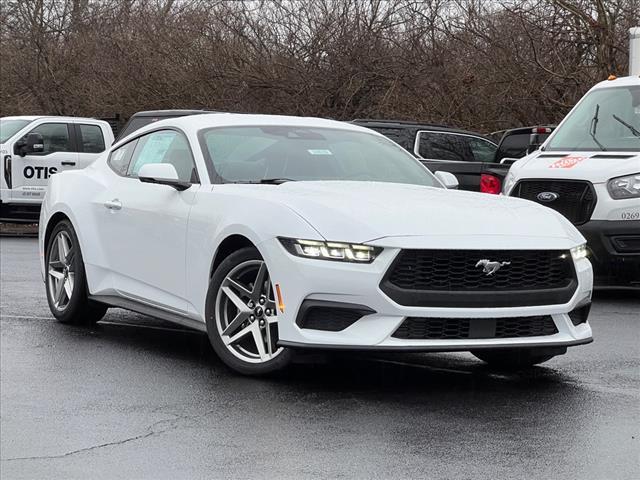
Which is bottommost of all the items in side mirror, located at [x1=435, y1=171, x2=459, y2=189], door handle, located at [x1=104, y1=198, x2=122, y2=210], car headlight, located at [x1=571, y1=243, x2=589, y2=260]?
car headlight, located at [x1=571, y1=243, x2=589, y2=260]

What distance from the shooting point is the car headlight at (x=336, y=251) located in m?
6.67

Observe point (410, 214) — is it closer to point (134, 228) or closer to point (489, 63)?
point (134, 228)

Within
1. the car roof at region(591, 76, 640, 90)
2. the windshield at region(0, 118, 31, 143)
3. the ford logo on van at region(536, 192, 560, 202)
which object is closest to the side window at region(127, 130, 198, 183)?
the ford logo on van at region(536, 192, 560, 202)

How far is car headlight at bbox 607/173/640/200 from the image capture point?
11.3m

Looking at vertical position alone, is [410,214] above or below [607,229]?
above

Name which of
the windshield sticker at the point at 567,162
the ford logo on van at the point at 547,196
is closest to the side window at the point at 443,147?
the windshield sticker at the point at 567,162

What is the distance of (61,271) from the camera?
9555mm

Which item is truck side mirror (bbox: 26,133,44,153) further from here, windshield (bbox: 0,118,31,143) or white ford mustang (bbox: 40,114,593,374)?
white ford mustang (bbox: 40,114,593,374)

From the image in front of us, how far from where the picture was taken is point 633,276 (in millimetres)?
12297

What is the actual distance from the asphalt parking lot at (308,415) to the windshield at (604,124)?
3622 mm

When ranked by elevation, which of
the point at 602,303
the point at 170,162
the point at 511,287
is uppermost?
the point at 170,162

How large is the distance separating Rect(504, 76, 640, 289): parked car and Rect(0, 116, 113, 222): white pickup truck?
11.5 m

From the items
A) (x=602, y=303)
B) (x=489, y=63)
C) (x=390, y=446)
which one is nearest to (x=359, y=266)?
(x=390, y=446)

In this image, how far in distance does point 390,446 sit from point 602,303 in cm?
607
